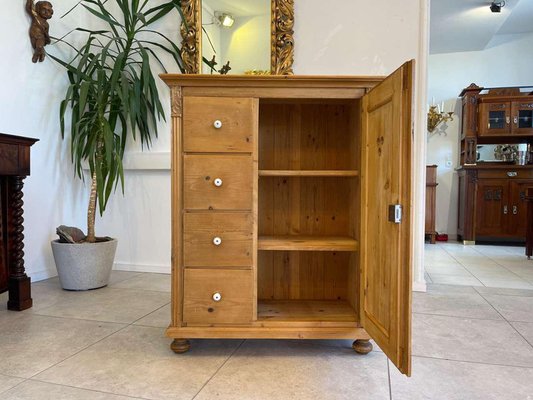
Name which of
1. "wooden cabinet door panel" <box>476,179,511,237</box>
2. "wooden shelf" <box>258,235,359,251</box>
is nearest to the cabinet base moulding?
"wooden shelf" <box>258,235,359,251</box>

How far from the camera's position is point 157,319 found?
5.45 ft

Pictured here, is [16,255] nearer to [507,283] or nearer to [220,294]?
[220,294]

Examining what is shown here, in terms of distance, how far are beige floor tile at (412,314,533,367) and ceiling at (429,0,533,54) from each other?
134 inches

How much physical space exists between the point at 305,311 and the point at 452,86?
15.3ft

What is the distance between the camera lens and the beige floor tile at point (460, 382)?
1.05 metres

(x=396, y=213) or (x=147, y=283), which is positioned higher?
(x=396, y=213)

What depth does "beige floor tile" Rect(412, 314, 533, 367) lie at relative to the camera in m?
1.30

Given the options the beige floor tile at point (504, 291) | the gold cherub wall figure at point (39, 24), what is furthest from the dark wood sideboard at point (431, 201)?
the gold cherub wall figure at point (39, 24)

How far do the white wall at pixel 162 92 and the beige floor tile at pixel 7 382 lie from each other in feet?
4.33

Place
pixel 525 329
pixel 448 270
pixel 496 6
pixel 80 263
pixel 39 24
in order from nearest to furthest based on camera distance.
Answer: pixel 525 329, pixel 80 263, pixel 39 24, pixel 448 270, pixel 496 6

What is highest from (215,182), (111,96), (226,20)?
(226,20)

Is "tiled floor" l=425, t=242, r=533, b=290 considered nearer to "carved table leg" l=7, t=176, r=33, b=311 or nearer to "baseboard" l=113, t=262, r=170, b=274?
"baseboard" l=113, t=262, r=170, b=274

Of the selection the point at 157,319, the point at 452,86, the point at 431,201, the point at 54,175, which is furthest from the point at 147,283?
the point at 452,86

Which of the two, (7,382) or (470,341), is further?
(470,341)
